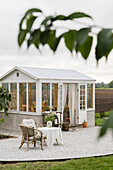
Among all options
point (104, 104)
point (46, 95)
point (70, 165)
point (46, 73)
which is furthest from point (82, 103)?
point (104, 104)

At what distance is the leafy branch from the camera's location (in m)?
0.54

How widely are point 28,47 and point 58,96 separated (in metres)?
12.5

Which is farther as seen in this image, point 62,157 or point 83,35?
point 62,157

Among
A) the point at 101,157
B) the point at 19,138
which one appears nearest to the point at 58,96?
the point at 19,138

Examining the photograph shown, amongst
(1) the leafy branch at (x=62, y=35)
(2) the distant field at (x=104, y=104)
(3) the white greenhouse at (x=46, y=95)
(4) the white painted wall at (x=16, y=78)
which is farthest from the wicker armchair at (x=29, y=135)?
(2) the distant field at (x=104, y=104)

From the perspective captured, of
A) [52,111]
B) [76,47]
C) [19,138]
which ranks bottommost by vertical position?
[19,138]

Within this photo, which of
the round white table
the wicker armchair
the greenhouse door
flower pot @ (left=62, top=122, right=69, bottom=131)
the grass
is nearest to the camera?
the grass

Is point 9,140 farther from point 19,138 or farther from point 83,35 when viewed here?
point 83,35

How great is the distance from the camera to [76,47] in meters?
0.53

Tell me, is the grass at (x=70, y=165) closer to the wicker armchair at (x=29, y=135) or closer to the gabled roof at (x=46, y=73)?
the wicker armchair at (x=29, y=135)

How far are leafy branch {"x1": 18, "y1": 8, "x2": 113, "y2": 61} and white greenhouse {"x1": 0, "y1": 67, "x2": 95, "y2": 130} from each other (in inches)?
449

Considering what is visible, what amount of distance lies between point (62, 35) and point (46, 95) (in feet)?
44.9

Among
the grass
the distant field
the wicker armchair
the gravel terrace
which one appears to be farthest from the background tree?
the distant field

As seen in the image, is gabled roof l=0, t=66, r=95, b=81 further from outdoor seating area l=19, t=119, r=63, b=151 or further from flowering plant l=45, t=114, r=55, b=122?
outdoor seating area l=19, t=119, r=63, b=151
